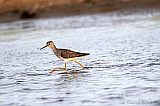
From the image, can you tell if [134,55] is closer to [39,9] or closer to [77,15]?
[77,15]

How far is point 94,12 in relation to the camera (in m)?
34.2

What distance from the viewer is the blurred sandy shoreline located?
1348 inches

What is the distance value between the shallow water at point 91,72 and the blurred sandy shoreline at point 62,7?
11937 mm

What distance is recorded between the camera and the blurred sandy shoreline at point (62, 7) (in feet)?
112

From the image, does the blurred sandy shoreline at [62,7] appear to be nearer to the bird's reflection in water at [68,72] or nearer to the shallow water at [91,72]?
the shallow water at [91,72]

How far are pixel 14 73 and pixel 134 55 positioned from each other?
3341 mm

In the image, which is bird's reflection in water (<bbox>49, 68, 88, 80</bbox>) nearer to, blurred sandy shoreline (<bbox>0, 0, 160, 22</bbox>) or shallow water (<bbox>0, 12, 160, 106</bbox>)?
shallow water (<bbox>0, 12, 160, 106</bbox>)

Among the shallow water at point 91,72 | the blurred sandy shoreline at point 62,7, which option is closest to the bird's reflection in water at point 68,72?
the shallow water at point 91,72

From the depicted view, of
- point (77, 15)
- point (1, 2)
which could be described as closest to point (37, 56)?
point (77, 15)

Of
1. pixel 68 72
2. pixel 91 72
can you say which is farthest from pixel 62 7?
pixel 91 72

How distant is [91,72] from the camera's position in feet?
39.8

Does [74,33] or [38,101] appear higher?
[74,33]

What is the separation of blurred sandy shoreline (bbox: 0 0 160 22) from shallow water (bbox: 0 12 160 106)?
1194 cm

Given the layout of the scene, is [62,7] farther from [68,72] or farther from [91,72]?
[91,72]
